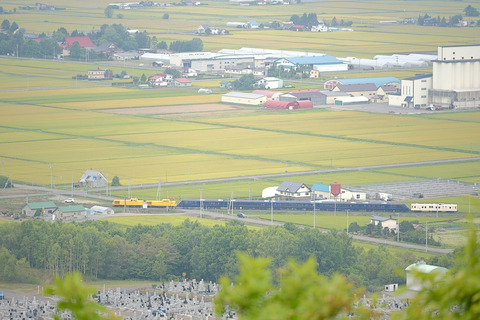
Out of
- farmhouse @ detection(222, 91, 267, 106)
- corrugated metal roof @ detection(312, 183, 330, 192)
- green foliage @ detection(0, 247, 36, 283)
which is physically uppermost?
farmhouse @ detection(222, 91, 267, 106)

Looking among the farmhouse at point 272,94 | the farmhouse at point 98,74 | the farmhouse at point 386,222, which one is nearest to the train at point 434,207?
the farmhouse at point 386,222

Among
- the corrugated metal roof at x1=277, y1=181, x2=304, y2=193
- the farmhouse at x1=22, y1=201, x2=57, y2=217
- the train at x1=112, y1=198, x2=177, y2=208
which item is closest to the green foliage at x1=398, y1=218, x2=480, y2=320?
the farmhouse at x1=22, y1=201, x2=57, y2=217

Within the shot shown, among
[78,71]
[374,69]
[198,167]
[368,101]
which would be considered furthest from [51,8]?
[198,167]

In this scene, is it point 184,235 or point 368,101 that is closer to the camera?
point 184,235

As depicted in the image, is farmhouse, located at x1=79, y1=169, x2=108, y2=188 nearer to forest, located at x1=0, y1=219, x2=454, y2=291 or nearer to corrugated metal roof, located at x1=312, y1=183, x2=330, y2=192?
corrugated metal roof, located at x1=312, y1=183, x2=330, y2=192

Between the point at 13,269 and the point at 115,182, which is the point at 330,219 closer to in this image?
the point at 115,182

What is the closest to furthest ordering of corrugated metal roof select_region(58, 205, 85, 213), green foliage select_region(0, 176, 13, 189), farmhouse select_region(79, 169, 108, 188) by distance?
corrugated metal roof select_region(58, 205, 85, 213)
green foliage select_region(0, 176, 13, 189)
farmhouse select_region(79, 169, 108, 188)

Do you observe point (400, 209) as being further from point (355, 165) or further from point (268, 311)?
point (268, 311)
